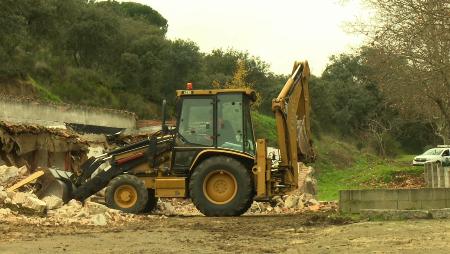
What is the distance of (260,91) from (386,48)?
40.5m

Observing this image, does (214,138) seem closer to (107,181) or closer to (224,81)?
(107,181)

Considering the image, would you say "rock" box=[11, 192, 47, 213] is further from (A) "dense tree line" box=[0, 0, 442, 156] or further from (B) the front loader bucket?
(A) "dense tree line" box=[0, 0, 442, 156]

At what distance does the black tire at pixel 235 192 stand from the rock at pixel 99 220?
2.43 metres

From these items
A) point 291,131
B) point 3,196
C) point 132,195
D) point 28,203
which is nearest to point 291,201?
point 291,131

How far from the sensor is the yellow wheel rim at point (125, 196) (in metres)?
15.1

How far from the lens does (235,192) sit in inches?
570

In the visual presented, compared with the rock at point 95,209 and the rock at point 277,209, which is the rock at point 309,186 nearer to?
the rock at point 277,209

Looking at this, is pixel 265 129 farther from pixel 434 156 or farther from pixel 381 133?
pixel 381 133

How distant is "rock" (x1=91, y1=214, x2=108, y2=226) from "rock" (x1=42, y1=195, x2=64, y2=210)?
141 cm

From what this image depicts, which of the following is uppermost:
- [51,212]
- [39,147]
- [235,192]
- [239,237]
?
[39,147]

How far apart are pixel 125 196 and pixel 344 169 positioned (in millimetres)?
25867

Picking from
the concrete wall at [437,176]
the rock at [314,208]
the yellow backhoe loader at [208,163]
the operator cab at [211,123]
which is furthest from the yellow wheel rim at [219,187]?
the concrete wall at [437,176]

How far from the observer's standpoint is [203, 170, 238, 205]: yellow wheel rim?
14570mm

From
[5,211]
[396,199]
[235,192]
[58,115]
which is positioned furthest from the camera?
[58,115]
